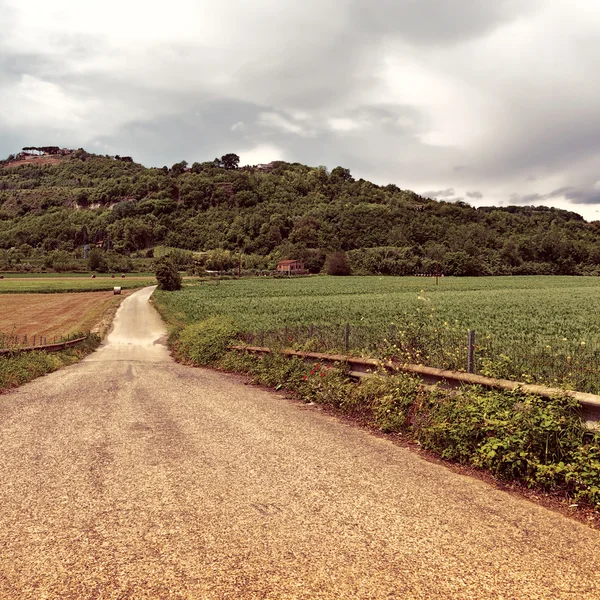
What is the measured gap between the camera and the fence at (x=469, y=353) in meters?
6.84

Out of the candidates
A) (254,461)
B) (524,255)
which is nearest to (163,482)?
(254,461)

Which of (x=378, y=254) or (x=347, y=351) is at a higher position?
(x=378, y=254)

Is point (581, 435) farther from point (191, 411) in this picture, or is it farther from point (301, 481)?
point (191, 411)

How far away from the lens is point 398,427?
729cm

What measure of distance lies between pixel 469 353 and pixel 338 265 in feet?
368

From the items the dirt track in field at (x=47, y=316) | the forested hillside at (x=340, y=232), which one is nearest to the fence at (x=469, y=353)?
the dirt track in field at (x=47, y=316)

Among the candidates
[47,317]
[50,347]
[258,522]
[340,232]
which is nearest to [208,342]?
[50,347]

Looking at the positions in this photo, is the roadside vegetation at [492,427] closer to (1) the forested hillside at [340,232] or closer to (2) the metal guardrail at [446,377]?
(2) the metal guardrail at [446,377]

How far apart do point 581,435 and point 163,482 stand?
4.98 m

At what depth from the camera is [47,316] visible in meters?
37.7

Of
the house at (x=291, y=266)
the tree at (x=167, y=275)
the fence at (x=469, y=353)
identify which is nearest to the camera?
the fence at (x=469, y=353)

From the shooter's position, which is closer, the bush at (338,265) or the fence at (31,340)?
A: the fence at (31,340)

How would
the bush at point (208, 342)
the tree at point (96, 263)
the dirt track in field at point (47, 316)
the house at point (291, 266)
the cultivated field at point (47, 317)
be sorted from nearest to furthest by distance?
1. the bush at point (208, 342)
2. the cultivated field at point (47, 317)
3. the dirt track in field at point (47, 316)
4. the tree at point (96, 263)
5. the house at point (291, 266)

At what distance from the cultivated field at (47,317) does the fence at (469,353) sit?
17.6m
